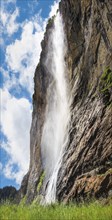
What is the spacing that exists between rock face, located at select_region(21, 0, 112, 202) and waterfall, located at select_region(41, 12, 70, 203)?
3.10 m

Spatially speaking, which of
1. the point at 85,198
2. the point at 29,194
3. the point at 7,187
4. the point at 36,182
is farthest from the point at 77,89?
the point at 7,187

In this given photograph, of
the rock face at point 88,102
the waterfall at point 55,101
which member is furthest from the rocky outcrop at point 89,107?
the waterfall at point 55,101

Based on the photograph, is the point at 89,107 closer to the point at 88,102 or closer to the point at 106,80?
the point at 88,102

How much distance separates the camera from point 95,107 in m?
31.4

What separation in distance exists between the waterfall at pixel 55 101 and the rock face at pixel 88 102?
10.2 feet

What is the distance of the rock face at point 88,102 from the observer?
2716cm

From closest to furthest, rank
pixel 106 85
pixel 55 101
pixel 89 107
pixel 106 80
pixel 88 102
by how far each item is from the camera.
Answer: pixel 106 85
pixel 106 80
pixel 89 107
pixel 88 102
pixel 55 101

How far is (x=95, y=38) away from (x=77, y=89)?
185 inches

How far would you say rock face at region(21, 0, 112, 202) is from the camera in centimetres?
2716

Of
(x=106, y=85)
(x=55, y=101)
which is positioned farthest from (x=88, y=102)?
(x=55, y=101)

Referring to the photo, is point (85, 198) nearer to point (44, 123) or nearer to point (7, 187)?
point (44, 123)

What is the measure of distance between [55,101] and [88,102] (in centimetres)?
1622

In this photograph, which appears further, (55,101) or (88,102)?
(55,101)

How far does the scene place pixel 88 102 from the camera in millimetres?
33312
